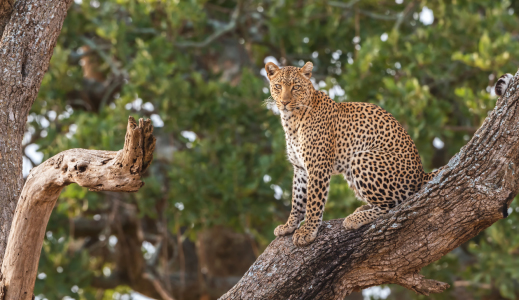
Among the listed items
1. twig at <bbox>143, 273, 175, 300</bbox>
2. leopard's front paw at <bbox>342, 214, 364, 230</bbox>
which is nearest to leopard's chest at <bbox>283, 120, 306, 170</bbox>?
leopard's front paw at <bbox>342, 214, 364, 230</bbox>

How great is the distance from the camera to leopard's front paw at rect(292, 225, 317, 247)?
590cm

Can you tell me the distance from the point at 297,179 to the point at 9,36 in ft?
10.3

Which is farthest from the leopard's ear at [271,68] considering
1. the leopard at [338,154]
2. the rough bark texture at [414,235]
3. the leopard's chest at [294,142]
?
the rough bark texture at [414,235]

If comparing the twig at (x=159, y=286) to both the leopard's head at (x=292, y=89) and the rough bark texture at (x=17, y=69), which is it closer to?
the leopard's head at (x=292, y=89)

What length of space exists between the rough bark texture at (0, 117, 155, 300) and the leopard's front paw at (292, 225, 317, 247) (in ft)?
6.01

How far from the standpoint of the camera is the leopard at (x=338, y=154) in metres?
5.90

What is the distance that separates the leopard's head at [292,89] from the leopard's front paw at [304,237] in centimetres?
135

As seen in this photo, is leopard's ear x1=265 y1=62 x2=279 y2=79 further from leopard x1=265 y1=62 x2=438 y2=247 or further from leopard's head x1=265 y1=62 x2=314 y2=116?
leopard's head x1=265 y1=62 x2=314 y2=116

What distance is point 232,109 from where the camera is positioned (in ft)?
40.1

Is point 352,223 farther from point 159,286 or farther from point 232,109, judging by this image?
point 159,286

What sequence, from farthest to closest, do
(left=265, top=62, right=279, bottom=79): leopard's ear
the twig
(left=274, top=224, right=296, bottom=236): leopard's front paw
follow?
the twig → (left=265, top=62, right=279, bottom=79): leopard's ear → (left=274, top=224, right=296, bottom=236): leopard's front paw

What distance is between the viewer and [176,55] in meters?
13.3

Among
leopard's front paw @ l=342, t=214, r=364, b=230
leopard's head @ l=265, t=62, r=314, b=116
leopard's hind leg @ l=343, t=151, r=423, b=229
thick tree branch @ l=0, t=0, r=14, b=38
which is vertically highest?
thick tree branch @ l=0, t=0, r=14, b=38

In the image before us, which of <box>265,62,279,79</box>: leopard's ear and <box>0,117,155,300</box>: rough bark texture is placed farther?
<box>265,62,279,79</box>: leopard's ear
